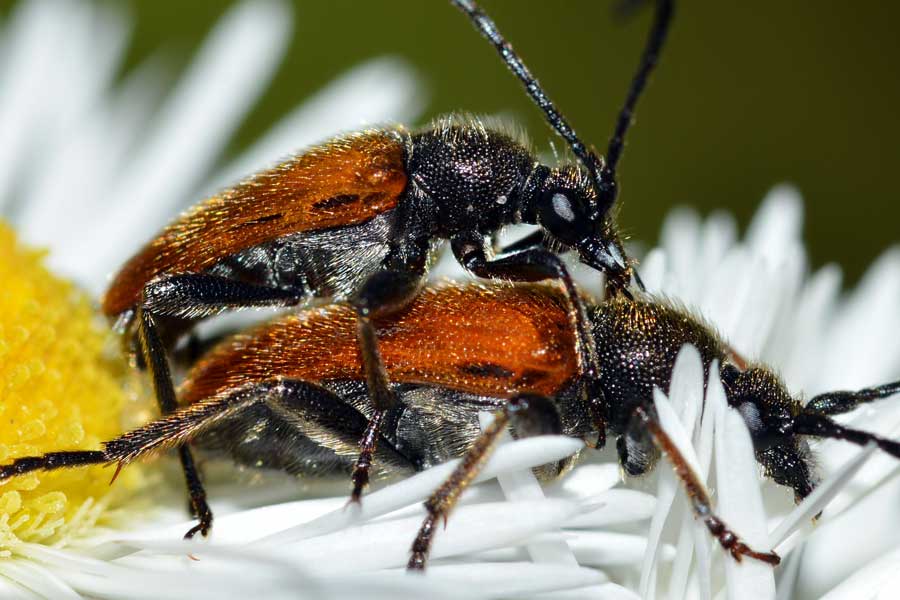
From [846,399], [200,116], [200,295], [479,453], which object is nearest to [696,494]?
[479,453]

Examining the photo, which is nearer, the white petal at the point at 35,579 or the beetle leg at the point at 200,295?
the white petal at the point at 35,579

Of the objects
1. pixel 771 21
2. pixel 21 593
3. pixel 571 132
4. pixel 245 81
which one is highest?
pixel 771 21

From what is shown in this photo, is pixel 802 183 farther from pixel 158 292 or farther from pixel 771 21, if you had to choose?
pixel 158 292

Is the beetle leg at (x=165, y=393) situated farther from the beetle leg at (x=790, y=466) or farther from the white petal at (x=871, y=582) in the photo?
the white petal at (x=871, y=582)

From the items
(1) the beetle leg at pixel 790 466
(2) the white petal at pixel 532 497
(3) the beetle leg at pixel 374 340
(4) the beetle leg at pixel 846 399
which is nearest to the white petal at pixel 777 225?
(4) the beetle leg at pixel 846 399

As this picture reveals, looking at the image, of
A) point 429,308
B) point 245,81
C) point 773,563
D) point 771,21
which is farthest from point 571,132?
point 771,21

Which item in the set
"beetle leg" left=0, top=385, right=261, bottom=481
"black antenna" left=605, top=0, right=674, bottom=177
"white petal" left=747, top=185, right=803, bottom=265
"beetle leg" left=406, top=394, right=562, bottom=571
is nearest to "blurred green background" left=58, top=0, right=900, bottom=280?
"white petal" left=747, top=185, right=803, bottom=265

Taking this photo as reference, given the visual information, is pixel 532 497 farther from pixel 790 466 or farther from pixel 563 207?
pixel 563 207
